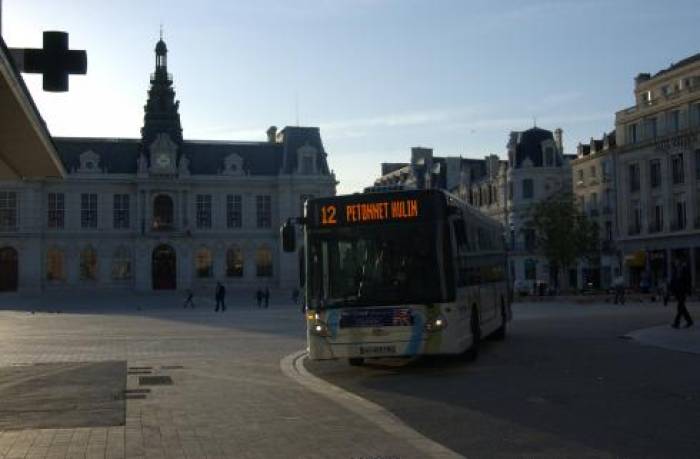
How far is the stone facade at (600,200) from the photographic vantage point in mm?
79250

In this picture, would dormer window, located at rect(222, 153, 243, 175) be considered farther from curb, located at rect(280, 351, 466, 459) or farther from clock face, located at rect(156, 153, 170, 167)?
curb, located at rect(280, 351, 466, 459)

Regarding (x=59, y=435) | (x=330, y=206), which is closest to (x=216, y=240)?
(x=330, y=206)

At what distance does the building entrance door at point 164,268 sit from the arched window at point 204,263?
2299 mm

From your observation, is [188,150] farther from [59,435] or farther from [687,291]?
[59,435]

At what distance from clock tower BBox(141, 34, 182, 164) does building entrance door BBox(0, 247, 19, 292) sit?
15052 mm

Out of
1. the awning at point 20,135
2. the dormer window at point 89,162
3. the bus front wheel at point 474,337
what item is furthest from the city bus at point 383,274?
the dormer window at point 89,162

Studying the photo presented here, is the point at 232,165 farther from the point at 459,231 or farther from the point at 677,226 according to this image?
the point at 459,231

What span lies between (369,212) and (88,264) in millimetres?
72857

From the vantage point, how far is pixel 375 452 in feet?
29.6

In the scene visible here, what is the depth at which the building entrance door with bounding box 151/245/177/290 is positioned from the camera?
8625 cm

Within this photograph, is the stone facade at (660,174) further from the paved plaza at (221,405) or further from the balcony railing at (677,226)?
the paved plaza at (221,405)

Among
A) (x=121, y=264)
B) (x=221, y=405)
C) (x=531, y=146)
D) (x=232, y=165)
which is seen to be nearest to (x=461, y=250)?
(x=221, y=405)

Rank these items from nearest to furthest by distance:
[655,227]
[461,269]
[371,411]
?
1. [371,411]
2. [461,269]
3. [655,227]

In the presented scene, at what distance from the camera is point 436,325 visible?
16.0 meters
